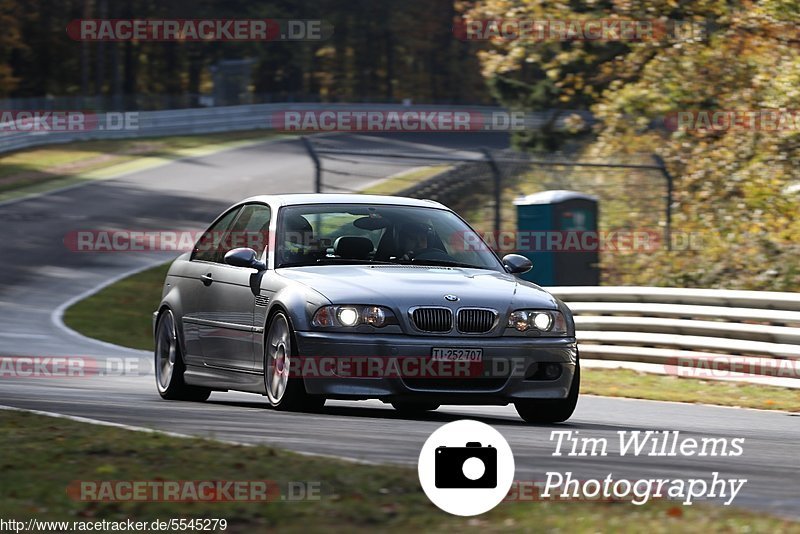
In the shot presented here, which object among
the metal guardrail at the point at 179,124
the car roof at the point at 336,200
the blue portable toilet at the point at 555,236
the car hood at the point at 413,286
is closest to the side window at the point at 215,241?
the car roof at the point at 336,200

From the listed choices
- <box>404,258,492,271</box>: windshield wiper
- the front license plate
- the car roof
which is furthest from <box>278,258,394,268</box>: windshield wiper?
the front license plate

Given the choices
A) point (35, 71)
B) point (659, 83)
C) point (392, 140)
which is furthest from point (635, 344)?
point (35, 71)

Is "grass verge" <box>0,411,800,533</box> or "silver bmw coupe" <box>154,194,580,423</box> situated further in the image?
"silver bmw coupe" <box>154,194,580,423</box>

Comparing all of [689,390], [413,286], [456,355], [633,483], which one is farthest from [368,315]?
[689,390]

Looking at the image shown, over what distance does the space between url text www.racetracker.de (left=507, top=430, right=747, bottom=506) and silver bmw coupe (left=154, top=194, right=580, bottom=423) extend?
1060 millimetres

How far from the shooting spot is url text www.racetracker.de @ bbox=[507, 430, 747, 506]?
22.5 ft

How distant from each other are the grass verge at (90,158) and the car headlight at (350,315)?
2815 centimetres

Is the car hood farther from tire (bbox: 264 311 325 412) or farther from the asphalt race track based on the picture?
the asphalt race track

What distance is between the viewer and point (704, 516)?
6367 millimetres

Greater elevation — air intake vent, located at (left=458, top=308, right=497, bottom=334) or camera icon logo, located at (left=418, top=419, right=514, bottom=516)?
camera icon logo, located at (left=418, top=419, right=514, bottom=516)

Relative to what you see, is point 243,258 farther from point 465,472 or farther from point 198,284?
point 465,472

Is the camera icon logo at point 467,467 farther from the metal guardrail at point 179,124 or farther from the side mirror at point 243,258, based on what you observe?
the metal guardrail at point 179,124

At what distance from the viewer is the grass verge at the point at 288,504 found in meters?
6.07

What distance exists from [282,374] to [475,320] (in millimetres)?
1312
